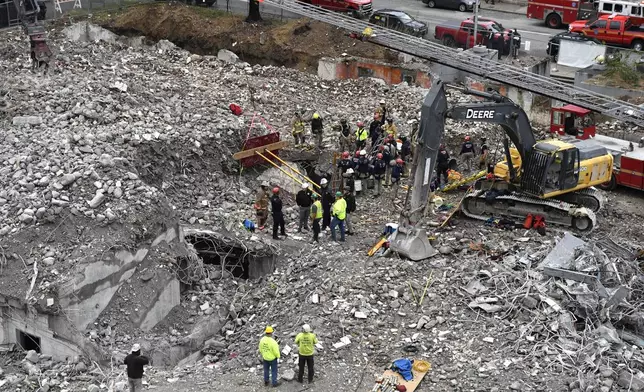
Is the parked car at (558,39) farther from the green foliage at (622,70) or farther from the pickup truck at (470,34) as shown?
the green foliage at (622,70)

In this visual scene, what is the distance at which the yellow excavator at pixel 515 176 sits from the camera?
65.2ft

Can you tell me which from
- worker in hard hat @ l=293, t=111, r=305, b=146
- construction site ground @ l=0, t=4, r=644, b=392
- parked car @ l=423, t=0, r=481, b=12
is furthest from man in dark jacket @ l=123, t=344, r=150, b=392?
parked car @ l=423, t=0, r=481, b=12

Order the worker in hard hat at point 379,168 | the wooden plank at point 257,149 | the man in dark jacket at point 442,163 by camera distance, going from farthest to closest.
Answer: the wooden plank at point 257,149 → the man in dark jacket at point 442,163 → the worker in hard hat at point 379,168

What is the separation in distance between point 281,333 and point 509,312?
4.02 metres

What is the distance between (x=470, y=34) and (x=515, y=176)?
1285 cm

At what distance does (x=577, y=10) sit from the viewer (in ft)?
125

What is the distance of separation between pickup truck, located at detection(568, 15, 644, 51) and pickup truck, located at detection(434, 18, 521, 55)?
2.71 meters

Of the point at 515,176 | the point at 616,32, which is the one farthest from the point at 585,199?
the point at 616,32

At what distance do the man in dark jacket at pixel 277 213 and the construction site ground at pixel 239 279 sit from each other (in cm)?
28

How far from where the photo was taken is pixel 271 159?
Answer: 82.4ft

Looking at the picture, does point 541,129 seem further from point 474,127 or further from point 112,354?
point 112,354

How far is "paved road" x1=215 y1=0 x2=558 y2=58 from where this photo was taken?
121 ft

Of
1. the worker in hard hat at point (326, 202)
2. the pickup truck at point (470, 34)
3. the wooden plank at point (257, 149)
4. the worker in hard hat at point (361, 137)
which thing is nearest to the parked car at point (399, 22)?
the pickup truck at point (470, 34)

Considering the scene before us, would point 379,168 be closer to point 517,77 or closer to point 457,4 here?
point 517,77
